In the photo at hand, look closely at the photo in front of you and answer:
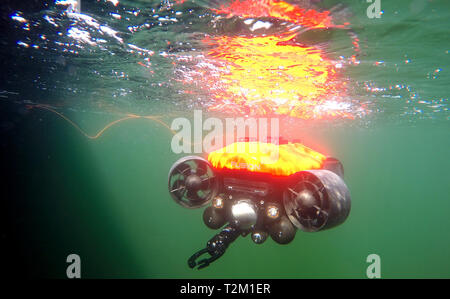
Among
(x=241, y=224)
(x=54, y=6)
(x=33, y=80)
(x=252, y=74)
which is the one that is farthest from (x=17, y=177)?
(x=241, y=224)

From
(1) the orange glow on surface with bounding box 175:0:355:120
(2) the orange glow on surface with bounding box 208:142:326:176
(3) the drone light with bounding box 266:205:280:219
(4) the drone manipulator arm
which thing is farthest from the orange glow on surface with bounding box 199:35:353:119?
(4) the drone manipulator arm

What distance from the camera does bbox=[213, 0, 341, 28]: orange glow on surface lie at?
4602mm

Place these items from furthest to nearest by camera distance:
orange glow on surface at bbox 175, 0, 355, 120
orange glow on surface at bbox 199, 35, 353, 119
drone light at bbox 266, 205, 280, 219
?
orange glow on surface at bbox 199, 35, 353, 119 → orange glow on surface at bbox 175, 0, 355, 120 → drone light at bbox 266, 205, 280, 219

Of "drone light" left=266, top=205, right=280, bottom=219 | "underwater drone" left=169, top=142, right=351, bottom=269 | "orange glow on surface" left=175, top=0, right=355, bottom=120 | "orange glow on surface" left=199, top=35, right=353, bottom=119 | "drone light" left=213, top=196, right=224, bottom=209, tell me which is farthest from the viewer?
"orange glow on surface" left=199, top=35, right=353, bottom=119

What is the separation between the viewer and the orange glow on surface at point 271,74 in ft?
21.3

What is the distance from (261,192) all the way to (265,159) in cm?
64

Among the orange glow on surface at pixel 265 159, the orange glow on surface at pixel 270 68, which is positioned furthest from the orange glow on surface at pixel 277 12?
the orange glow on surface at pixel 265 159

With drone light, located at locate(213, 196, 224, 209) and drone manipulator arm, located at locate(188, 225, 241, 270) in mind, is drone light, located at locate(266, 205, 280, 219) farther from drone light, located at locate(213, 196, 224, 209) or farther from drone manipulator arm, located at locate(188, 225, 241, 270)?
drone light, located at locate(213, 196, 224, 209)

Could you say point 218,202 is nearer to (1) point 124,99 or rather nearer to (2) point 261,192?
(2) point 261,192

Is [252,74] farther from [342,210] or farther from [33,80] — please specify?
[33,80]

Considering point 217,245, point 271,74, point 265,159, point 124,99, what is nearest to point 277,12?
point 265,159

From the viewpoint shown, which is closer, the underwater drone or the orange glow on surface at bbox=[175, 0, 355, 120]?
the underwater drone

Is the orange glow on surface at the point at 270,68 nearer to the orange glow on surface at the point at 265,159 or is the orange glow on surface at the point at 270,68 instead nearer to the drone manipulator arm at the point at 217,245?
the orange glow on surface at the point at 265,159

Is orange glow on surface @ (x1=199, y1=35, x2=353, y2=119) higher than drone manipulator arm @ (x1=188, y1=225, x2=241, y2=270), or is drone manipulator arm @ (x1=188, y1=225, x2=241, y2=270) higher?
orange glow on surface @ (x1=199, y1=35, x2=353, y2=119)
